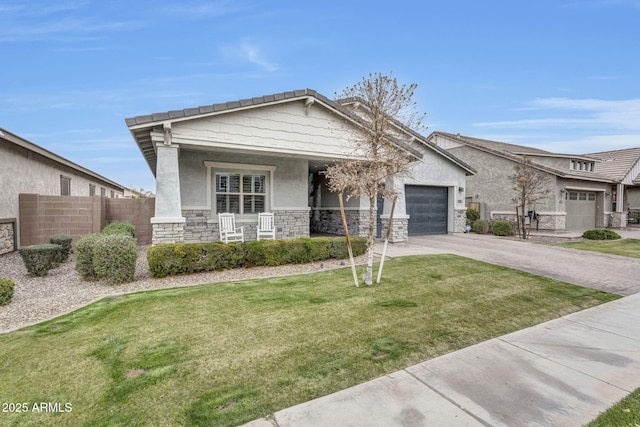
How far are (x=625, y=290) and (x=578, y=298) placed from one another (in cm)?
158

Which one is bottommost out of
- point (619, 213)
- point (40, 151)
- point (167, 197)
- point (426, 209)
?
point (619, 213)

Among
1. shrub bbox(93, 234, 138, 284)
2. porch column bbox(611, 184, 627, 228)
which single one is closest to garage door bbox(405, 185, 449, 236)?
shrub bbox(93, 234, 138, 284)

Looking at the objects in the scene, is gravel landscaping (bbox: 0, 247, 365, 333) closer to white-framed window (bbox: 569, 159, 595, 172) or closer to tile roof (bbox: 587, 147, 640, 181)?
white-framed window (bbox: 569, 159, 595, 172)

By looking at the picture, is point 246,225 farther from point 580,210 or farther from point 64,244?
point 580,210

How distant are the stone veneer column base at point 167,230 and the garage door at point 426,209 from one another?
10271 mm

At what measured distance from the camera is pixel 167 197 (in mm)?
8008

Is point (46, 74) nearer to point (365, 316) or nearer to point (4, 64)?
point (4, 64)

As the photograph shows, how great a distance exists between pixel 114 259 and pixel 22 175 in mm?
8236

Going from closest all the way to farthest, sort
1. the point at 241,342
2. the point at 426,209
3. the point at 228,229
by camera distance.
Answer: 1. the point at 241,342
2. the point at 228,229
3. the point at 426,209

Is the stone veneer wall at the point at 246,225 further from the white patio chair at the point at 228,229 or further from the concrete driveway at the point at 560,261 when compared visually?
the concrete driveway at the point at 560,261

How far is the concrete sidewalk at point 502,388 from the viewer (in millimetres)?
2406

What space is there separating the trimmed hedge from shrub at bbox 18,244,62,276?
104 inches

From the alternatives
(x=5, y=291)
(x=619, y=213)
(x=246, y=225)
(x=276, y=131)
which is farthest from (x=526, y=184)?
(x=5, y=291)

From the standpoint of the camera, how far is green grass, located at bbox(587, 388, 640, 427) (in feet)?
7.67
